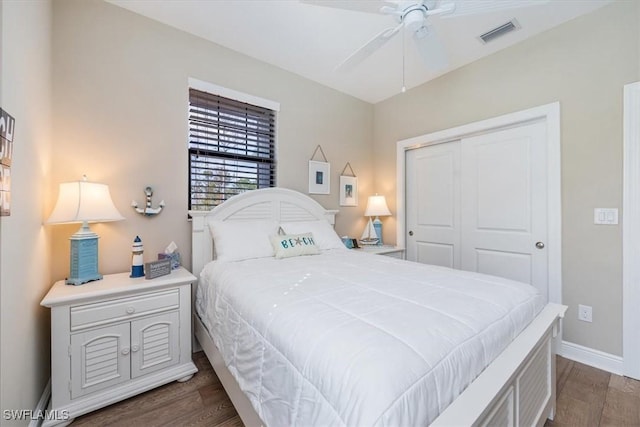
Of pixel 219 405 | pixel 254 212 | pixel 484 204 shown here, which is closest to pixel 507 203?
pixel 484 204

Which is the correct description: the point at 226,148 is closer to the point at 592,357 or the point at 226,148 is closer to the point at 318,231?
the point at 318,231

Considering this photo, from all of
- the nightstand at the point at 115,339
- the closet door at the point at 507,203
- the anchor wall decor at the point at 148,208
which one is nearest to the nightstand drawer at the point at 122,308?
the nightstand at the point at 115,339

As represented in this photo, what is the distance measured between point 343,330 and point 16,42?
1939 millimetres

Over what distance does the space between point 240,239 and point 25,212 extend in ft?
4.03

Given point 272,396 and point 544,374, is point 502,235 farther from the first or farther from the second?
point 272,396

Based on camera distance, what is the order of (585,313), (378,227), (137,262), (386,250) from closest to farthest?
(137,262) < (585,313) < (386,250) < (378,227)

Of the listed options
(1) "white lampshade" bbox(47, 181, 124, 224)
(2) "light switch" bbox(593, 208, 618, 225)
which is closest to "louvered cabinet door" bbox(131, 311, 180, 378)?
(1) "white lampshade" bbox(47, 181, 124, 224)

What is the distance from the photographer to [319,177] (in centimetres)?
326

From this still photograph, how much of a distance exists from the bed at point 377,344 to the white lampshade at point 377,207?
1.56 metres

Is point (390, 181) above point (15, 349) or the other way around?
above

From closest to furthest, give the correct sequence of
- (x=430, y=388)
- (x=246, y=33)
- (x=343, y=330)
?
(x=430, y=388)
(x=343, y=330)
(x=246, y=33)

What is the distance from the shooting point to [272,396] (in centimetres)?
105

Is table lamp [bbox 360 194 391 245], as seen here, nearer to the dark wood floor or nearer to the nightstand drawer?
the dark wood floor

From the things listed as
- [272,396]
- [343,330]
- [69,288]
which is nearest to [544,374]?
[343,330]
